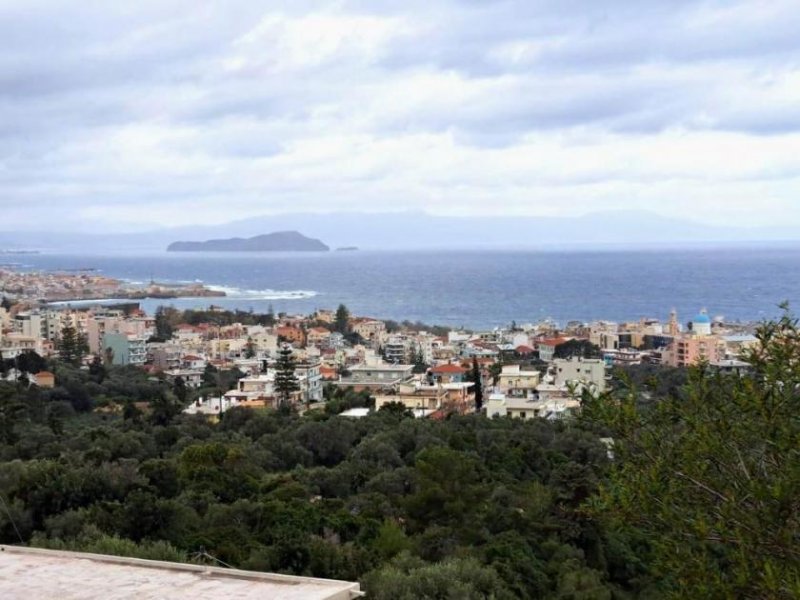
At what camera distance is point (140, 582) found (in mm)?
5711

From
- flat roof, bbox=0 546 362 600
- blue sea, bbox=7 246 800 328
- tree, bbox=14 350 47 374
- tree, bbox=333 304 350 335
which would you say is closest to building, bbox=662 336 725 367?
blue sea, bbox=7 246 800 328

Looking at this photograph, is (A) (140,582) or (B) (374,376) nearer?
(A) (140,582)

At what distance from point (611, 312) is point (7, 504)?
75.4 m

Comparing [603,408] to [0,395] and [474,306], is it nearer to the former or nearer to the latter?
[0,395]

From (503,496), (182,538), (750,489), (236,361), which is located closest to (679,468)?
(750,489)

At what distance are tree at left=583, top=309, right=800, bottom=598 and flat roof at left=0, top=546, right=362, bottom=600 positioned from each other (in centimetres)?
175

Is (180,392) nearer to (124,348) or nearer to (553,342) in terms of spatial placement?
(124,348)

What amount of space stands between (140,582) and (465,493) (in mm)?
6582

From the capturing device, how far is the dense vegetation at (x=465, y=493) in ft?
15.4

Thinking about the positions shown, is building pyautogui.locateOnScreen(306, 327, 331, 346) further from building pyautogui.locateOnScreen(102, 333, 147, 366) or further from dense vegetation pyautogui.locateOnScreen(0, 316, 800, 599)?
dense vegetation pyautogui.locateOnScreen(0, 316, 800, 599)

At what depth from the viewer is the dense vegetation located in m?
4.70

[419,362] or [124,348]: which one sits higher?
[124,348]

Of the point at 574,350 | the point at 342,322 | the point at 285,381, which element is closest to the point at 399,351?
the point at 574,350

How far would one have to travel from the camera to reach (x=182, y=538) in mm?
9945
